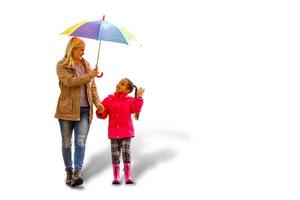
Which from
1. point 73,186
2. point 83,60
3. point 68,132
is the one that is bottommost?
point 73,186

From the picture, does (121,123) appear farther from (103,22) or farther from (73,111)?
(103,22)

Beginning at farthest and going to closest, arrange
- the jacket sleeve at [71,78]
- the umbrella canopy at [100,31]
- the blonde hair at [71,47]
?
the blonde hair at [71,47] < the jacket sleeve at [71,78] < the umbrella canopy at [100,31]

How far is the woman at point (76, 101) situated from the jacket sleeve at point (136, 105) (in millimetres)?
402

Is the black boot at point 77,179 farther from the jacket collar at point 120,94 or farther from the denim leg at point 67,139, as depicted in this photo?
the jacket collar at point 120,94

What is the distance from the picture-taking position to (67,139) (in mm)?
10359

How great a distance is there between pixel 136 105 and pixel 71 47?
3.66 ft

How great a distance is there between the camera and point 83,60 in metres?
10.4

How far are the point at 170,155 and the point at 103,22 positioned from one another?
2.22 m

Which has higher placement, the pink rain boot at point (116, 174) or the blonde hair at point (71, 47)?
the blonde hair at point (71, 47)

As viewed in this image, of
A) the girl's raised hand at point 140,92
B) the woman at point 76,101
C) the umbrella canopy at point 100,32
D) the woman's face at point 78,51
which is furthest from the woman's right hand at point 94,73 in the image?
the girl's raised hand at point 140,92

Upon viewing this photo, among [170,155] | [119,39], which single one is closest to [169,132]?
[170,155]

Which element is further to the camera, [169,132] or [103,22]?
[169,132]

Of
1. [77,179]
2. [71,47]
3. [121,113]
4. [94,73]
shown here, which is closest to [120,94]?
[121,113]

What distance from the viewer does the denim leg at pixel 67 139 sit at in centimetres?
1030
